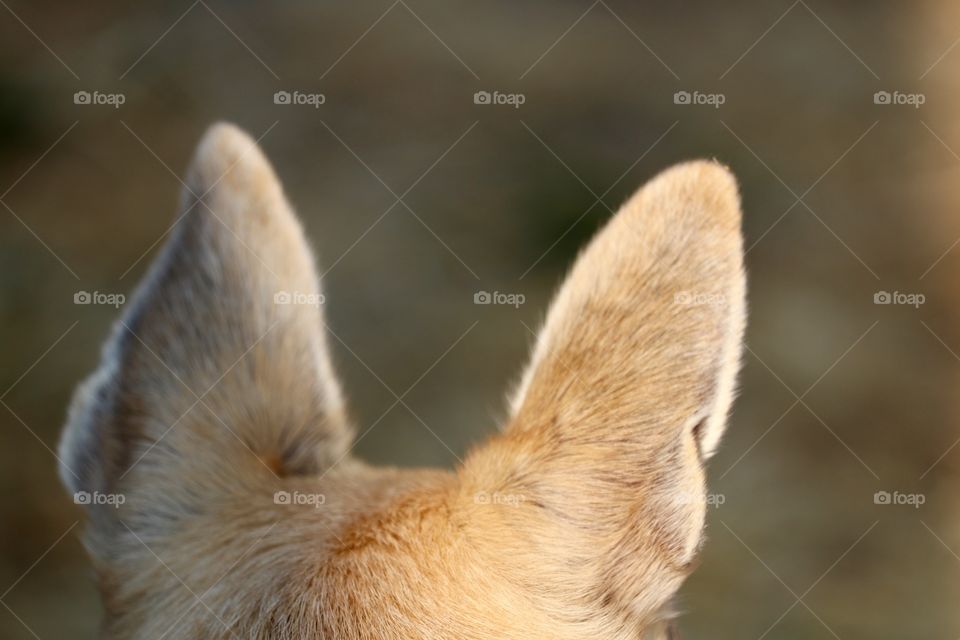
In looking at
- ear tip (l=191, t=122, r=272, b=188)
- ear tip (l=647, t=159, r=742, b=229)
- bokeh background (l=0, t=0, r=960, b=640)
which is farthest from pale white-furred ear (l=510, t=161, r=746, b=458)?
bokeh background (l=0, t=0, r=960, b=640)

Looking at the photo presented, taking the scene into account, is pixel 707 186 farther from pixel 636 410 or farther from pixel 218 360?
pixel 218 360

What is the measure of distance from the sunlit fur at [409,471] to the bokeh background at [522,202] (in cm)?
306

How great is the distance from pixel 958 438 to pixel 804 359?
0.84 m

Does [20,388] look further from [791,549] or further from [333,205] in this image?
[791,549]

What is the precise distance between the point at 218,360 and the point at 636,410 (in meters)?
0.77

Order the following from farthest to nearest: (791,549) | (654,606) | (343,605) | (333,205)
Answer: (333,205) → (791,549) → (654,606) → (343,605)

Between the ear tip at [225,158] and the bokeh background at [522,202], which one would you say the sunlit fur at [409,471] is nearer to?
the ear tip at [225,158]

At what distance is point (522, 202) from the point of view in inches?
202

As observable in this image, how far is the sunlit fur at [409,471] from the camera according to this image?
1.34 metres

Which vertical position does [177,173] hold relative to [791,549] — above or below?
above

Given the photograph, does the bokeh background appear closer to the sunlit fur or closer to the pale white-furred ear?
the sunlit fur

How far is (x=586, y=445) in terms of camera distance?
1398 millimetres

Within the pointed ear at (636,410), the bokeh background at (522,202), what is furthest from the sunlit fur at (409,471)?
the bokeh background at (522,202)

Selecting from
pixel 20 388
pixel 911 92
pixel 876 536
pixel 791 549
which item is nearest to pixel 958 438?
pixel 876 536
